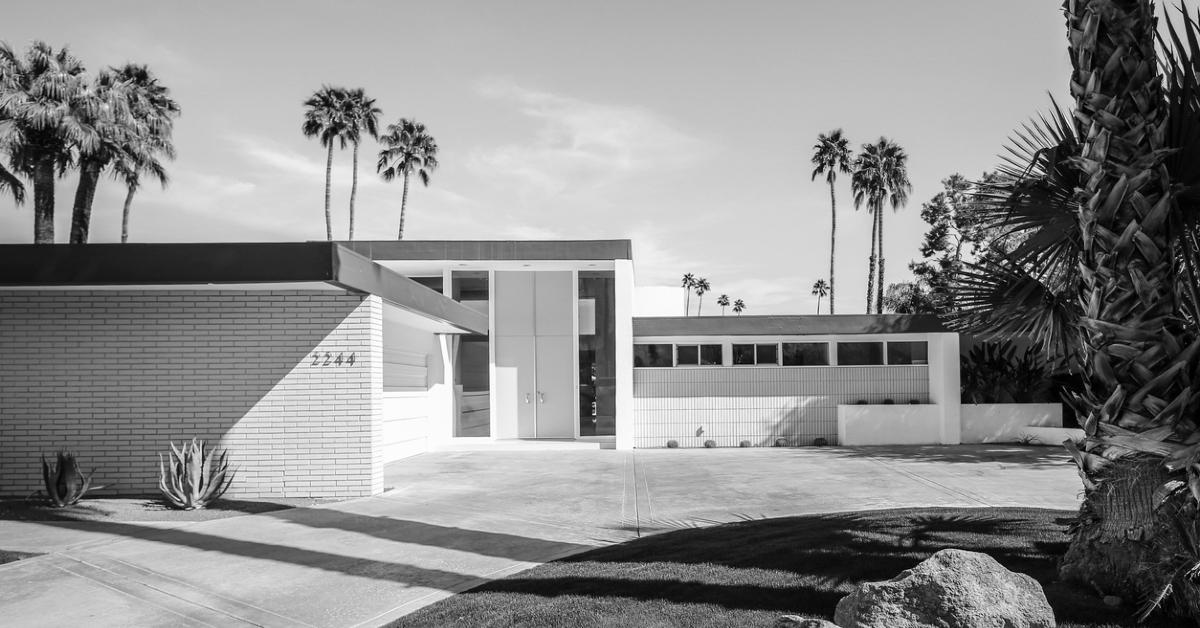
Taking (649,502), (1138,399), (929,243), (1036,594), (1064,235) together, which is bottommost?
(649,502)

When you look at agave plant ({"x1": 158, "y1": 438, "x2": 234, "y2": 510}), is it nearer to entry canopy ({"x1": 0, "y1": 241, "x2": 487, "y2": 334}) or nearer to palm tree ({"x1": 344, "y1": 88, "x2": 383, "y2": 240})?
entry canopy ({"x1": 0, "y1": 241, "x2": 487, "y2": 334})

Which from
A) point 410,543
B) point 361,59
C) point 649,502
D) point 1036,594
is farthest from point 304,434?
point 1036,594

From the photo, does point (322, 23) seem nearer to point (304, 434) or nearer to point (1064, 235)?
point (304, 434)

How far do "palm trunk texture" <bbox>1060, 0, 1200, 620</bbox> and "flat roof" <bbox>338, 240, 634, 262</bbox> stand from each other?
16.0 metres

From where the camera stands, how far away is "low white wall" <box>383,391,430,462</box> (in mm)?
16547

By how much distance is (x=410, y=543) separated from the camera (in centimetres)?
829

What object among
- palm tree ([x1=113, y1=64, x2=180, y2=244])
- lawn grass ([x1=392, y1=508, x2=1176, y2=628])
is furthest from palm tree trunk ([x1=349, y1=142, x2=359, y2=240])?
lawn grass ([x1=392, y1=508, x2=1176, y2=628])

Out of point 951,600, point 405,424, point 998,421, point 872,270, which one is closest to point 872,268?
point 872,270

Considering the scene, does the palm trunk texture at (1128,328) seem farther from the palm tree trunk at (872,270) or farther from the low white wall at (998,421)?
the palm tree trunk at (872,270)

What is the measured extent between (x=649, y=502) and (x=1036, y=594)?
729cm

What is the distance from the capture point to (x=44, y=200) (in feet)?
86.0

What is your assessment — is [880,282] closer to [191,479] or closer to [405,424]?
[405,424]

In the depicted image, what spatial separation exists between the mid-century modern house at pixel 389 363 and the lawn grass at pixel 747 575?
5478mm

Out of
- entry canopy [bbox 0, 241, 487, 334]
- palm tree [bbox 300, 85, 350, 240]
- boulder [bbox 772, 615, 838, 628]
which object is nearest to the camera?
boulder [bbox 772, 615, 838, 628]
